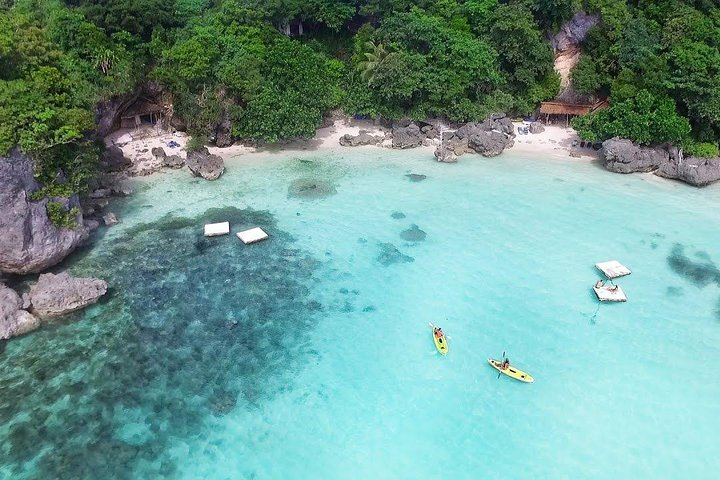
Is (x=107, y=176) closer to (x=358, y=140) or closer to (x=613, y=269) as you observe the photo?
(x=358, y=140)

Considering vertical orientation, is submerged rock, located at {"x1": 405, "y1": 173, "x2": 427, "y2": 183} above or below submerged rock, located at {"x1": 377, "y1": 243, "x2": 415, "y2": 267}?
above

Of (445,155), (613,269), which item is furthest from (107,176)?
(613,269)

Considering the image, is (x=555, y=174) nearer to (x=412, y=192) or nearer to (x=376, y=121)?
(x=412, y=192)

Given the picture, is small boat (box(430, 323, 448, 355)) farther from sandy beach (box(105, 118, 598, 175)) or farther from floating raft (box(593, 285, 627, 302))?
sandy beach (box(105, 118, 598, 175))

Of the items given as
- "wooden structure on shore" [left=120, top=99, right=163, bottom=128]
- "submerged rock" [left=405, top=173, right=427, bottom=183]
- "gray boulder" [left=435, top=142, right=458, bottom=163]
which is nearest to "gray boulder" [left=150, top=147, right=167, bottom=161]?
"wooden structure on shore" [left=120, top=99, right=163, bottom=128]

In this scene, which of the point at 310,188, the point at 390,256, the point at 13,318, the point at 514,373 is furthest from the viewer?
the point at 310,188

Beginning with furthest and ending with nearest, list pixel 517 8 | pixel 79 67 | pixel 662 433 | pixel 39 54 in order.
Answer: pixel 517 8, pixel 79 67, pixel 39 54, pixel 662 433

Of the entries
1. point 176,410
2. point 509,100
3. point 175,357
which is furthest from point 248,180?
point 509,100
